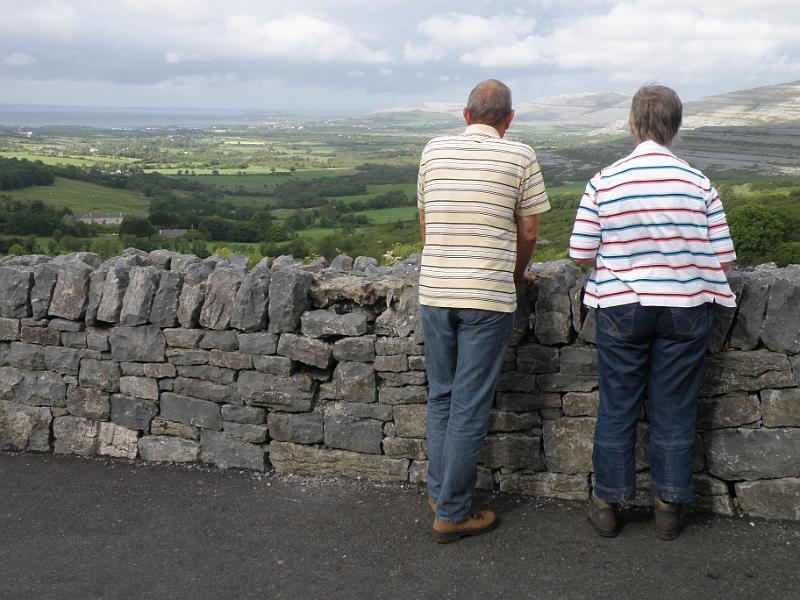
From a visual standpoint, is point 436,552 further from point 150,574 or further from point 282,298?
point 282,298

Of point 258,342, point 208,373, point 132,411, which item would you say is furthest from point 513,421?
point 132,411

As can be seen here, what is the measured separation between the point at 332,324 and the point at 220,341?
959 mm

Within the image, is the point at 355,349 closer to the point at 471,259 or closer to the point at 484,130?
the point at 471,259

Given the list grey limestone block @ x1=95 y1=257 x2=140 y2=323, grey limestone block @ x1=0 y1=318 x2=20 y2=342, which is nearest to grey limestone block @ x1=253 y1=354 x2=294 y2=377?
grey limestone block @ x1=95 y1=257 x2=140 y2=323

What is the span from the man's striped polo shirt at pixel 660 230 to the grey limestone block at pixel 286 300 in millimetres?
2359

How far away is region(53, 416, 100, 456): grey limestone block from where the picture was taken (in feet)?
20.4

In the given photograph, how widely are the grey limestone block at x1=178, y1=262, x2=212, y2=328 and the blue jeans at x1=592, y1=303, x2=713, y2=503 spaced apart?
10.3 feet

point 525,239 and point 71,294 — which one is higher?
point 525,239

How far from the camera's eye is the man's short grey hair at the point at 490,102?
14.1ft

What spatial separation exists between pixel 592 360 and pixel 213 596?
280 cm

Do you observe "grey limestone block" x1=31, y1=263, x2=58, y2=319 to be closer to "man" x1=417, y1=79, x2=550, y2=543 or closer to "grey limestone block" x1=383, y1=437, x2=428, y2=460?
"grey limestone block" x1=383, y1=437, x2=428, y2=460

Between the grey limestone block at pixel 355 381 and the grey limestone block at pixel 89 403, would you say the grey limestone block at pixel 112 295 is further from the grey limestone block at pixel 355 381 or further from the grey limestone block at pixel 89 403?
the grey limestone block at pixel 355 381

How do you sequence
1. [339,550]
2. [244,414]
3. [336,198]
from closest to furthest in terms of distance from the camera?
[339,550]
[244,414]
[336,198]

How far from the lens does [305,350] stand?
5449mm
